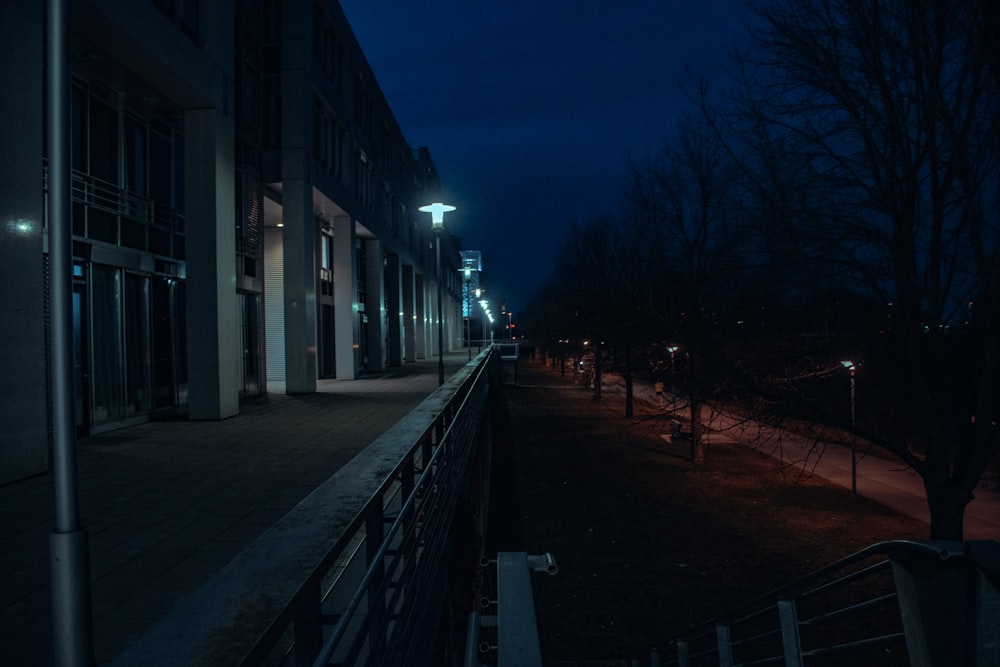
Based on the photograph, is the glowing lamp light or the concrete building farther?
the glowing lamp light

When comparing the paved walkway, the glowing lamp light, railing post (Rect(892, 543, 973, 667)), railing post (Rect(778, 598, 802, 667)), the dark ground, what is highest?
the glowing lamp light

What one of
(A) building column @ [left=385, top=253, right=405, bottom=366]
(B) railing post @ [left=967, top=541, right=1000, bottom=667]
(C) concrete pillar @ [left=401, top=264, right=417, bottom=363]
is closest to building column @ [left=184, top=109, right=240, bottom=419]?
(B) railing post @ [left=967, top=541, right=1000, bottom=667]

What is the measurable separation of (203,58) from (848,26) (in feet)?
32.3

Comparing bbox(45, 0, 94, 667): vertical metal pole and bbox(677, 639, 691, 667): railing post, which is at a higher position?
bbox(45, 0, 94, 667): vertical metal pole

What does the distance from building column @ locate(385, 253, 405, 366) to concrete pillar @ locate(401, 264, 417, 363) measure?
12.9 feet

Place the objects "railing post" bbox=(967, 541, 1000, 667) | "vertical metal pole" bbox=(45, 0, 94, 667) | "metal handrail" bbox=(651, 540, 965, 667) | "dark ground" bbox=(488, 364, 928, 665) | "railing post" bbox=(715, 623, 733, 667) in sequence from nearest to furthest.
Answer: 1. "vertical metal pole" bbox=(45, 0, 94, 667)
2. "railing post" bbox=(967, 541, 1000, 667)
3. "metal handrail" bbox=(651, 540, 965, 667)
4. "railing post" bbox=(715, 623, 733, 667)
5. "dark ground" bbox=(488, 364, 928, 665)

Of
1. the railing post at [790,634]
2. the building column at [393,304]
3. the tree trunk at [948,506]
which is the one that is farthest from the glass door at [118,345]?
the building column at [393,304]

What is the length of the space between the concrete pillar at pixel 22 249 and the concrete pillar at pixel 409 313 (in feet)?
105

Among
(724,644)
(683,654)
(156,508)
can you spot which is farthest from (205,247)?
(724,644)

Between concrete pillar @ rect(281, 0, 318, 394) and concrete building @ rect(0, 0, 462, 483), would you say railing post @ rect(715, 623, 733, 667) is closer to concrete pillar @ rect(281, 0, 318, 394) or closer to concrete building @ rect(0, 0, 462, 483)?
concrete building @ rect(0, 0, 462, 483)

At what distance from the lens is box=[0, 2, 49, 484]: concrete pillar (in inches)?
273

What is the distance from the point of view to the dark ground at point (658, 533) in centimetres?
964

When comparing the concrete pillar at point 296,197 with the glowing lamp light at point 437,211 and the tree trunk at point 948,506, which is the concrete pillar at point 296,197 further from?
the tree trunk at point 948,506

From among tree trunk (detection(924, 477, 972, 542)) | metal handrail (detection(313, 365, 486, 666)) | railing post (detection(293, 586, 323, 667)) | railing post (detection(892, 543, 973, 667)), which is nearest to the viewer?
metal handrail (detection(313, 365, 486, 666))
